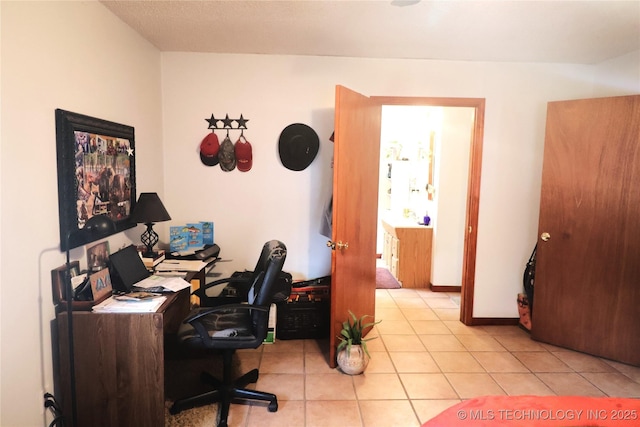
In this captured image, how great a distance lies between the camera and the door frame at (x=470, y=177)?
11.4 feet

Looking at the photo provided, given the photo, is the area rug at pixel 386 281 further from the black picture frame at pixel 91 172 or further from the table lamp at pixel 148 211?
the black picture frame at pixel 91 172

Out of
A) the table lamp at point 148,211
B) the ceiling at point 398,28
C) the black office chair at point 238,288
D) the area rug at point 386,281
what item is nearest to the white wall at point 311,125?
the ceiling at point 398,28

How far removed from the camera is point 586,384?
276 centimetres

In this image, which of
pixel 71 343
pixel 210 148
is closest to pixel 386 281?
pixel 210 148

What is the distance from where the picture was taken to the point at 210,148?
342 cm

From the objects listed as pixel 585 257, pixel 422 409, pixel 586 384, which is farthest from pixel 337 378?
pixel 585 257

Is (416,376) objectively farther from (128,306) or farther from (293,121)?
(293,121)

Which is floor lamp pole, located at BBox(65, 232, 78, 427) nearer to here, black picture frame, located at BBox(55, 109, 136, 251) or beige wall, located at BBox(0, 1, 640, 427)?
black picture frame, located at BBox(55, 109, 136, 251)

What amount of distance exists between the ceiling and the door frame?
14.2 inches

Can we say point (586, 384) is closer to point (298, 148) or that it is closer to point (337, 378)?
point (337, 378)

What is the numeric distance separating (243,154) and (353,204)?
1109mm

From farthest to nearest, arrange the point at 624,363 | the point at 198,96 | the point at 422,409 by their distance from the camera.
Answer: the point at 198,96
the point at 624,363
the point at 422,409

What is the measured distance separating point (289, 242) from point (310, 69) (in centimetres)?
152

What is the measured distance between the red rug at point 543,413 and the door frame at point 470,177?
2.30 m
